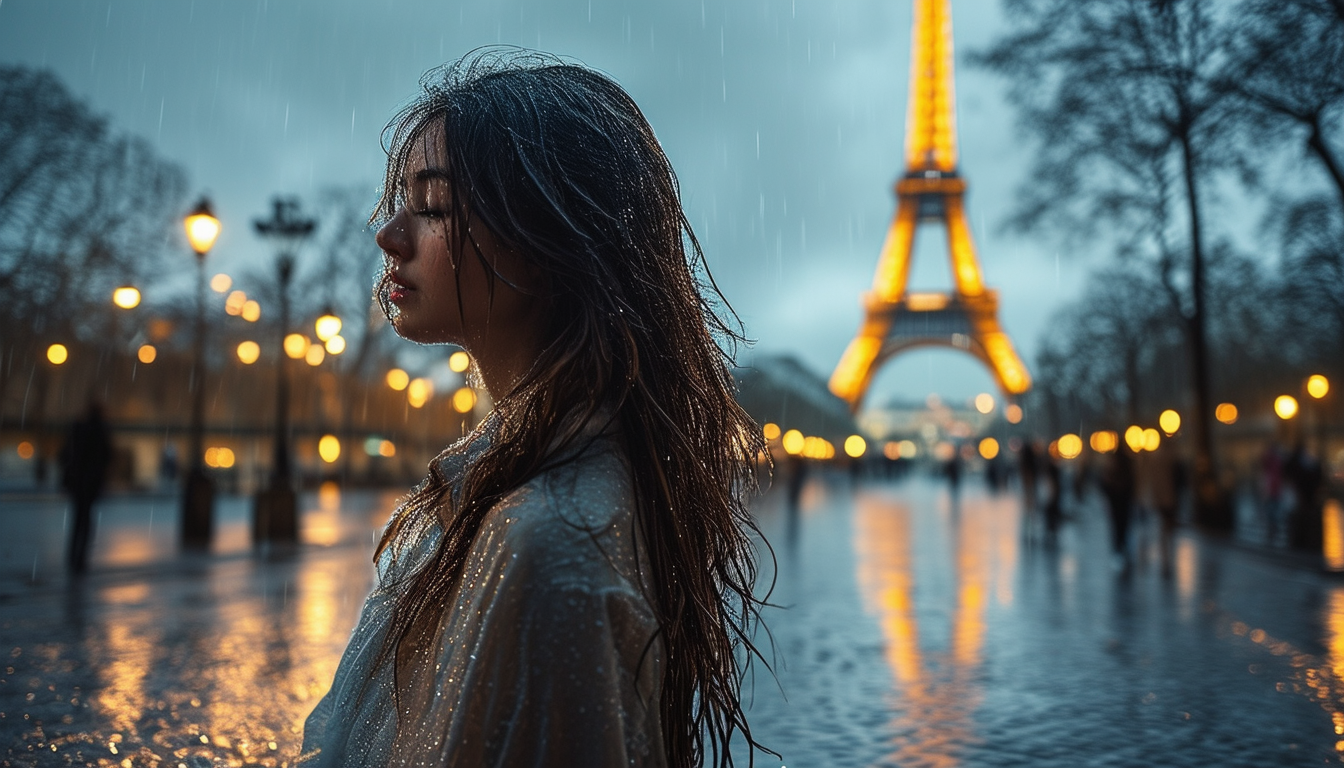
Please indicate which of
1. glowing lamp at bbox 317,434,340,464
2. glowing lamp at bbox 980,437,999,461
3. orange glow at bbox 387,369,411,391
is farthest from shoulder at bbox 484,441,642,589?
glowing lamp at bbox 980,437,999,461

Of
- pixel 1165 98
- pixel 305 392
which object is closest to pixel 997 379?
pixel 305 392

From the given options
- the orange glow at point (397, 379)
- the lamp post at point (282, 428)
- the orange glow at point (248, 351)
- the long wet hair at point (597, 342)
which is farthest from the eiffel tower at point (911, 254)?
the long wet hair at point (597, 342)

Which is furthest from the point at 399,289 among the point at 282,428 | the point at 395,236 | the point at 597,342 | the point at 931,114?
the point at 931,114

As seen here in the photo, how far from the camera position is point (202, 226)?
15961 mm

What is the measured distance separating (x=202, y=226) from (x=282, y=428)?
4587mm

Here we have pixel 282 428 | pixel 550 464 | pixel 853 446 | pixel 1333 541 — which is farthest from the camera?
pixel 853 446

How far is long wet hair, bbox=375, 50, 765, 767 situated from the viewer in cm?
117

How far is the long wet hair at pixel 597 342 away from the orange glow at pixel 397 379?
56.2 metres

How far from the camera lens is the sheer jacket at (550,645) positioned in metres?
0.96

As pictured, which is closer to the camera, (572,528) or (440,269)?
(572,528)

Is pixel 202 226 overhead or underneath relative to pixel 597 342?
overhead

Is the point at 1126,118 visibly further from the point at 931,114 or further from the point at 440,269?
the point at 931,114

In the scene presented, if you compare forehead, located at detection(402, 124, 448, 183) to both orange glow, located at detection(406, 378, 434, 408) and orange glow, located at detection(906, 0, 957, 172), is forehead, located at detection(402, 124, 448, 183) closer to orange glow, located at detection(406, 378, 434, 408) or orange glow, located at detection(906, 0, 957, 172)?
orange glow, located at detection(406, 378, 434, 408)

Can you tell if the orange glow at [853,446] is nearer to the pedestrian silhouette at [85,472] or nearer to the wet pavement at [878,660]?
the wet pavement at [878,660]
